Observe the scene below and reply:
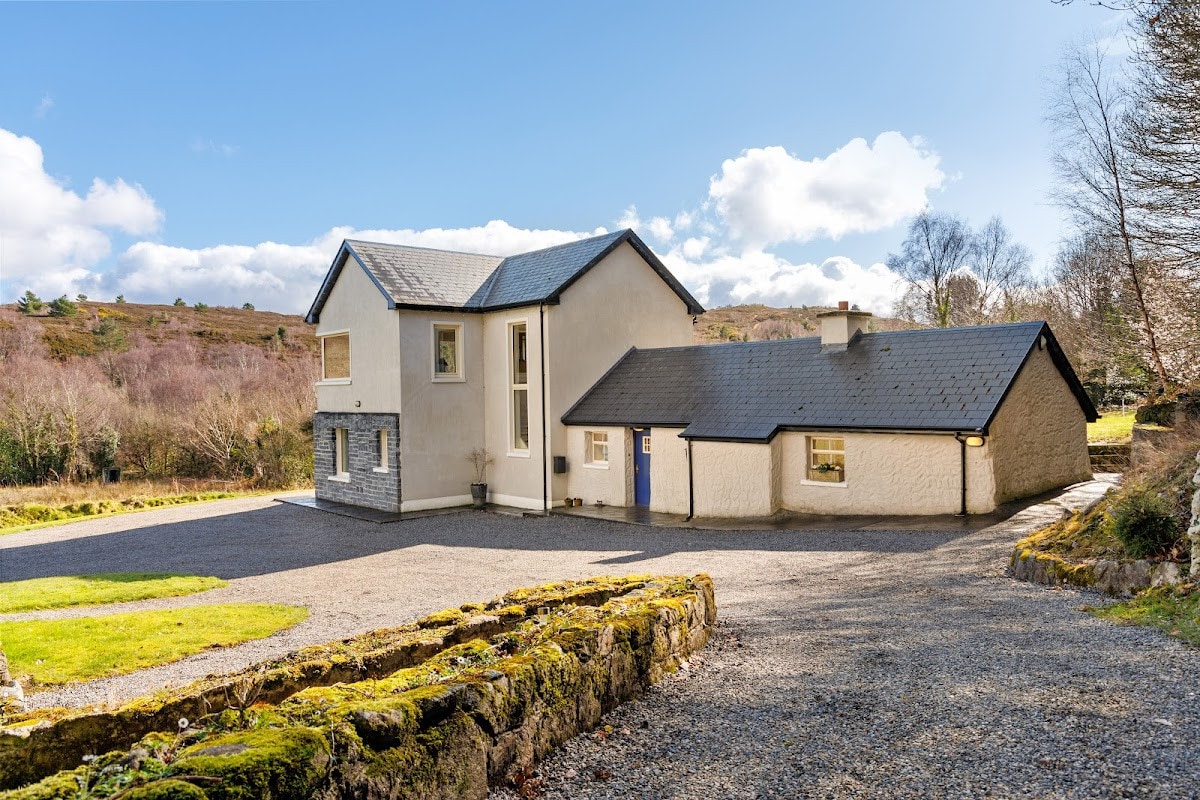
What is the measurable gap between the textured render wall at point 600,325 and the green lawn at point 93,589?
10.1m

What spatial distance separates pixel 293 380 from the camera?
48.2 m

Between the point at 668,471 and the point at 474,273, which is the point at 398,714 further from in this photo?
the point at 474,273

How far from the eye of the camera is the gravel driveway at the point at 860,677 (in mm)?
4617

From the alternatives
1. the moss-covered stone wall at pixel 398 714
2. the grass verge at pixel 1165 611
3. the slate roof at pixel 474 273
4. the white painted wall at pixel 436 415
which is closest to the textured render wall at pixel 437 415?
the white painted wall at pixel 436 415

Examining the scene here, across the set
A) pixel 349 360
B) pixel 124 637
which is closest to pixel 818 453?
pixel 124 637

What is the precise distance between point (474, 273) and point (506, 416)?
17.2ft

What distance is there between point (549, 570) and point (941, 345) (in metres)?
11.3

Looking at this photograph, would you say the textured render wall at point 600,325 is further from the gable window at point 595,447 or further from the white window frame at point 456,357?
the white window frame at point 456,357

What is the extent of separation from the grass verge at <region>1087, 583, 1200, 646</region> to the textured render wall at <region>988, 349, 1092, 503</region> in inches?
331

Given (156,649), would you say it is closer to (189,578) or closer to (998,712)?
(189,578)

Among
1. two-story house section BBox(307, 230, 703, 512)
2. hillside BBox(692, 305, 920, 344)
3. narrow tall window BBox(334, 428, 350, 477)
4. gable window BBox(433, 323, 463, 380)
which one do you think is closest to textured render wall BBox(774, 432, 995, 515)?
two-story house section BBox(307, 230, 703, 512)

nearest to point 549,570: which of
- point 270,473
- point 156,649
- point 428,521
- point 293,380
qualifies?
point 156,649

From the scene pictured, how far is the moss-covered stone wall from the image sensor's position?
3383mm

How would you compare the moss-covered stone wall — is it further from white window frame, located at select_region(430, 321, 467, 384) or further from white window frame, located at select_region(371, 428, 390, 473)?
white window frame, located at select_region(371, 428, 390, 473)
